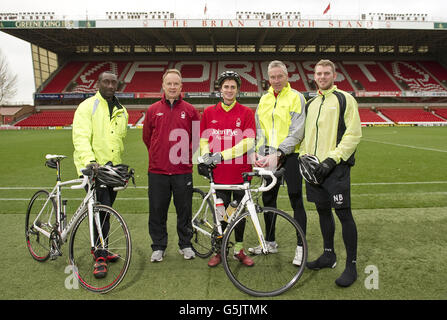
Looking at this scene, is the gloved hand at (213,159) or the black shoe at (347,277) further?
the gloved hand at (213,159)

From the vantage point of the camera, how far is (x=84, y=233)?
3.21 m

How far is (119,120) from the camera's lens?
3535 mm

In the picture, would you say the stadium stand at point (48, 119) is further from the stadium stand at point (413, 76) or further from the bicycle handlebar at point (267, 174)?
the stadium stand at point (413, 76)

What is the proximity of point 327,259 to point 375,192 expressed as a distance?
12.9 ft

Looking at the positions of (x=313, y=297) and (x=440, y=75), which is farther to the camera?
(x=440, y=75)

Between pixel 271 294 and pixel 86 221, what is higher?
pixel 86 221

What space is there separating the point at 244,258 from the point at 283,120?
1526 mm

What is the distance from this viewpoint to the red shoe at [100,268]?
10.5ft

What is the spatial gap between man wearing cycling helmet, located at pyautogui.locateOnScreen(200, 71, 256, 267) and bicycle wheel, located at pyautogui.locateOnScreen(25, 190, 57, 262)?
178 cm

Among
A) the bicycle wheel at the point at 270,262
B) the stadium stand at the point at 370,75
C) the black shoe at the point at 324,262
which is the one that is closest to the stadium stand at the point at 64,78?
the stadium stand at the point at 370,75
